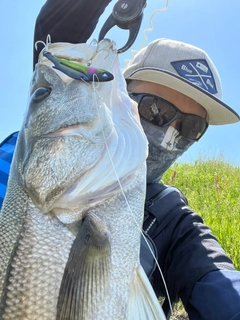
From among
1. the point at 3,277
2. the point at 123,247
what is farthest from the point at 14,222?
the point at 123,247

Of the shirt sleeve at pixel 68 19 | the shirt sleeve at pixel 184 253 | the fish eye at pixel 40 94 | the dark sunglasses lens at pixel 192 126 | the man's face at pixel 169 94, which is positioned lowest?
the shirt sleeve at pixel 184 253

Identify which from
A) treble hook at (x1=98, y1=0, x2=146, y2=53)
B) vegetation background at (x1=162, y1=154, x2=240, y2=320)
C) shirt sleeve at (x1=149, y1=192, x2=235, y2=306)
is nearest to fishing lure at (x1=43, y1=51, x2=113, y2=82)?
treble hook at (x1=98, y1=0, x2=146, y2=53)

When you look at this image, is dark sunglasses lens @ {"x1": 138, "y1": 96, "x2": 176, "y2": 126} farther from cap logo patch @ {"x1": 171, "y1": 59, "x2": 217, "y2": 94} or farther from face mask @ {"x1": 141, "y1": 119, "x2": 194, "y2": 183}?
cap logo patch @ {"x1": 171, "y1": 59, "x2": 217, "y2": 94}

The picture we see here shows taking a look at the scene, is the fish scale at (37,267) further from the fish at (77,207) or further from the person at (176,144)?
the person at (176,144)

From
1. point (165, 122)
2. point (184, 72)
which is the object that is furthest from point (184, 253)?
point (184, 72)

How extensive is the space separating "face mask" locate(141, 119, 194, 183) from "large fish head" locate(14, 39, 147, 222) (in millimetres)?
749

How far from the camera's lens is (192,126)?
2303 millimetres

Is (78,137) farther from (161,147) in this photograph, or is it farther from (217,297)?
(161,147)

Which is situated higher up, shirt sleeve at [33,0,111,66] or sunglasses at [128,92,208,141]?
Answer: shirt sleeve at [33,0,111,66]

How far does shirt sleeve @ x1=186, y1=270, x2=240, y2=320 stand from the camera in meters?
1.45

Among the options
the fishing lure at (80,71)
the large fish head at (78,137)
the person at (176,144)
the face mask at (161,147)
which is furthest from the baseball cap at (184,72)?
the fishing lure at (80,71)

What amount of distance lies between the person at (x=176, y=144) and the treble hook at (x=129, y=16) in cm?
62

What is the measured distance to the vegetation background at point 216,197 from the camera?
3.30m

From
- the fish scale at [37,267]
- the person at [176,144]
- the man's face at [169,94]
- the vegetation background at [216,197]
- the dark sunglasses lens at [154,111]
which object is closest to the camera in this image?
the fish scale at [37,267]
